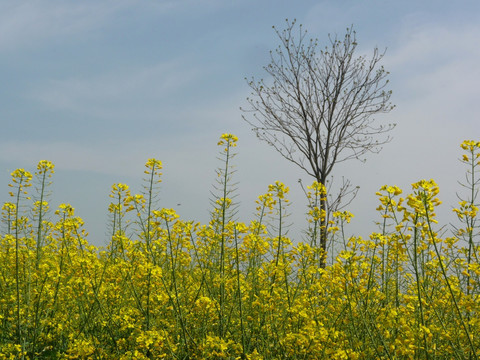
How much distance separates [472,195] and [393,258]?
166cm

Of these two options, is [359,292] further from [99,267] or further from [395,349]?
[99,267]

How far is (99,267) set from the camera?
5676 mm

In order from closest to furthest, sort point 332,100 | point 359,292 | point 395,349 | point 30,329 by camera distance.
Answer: point 395,349
point 359,292
point 30,329
point 332,100

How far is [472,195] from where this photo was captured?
461cm

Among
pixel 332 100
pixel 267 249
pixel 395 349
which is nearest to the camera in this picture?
pixel 395 349

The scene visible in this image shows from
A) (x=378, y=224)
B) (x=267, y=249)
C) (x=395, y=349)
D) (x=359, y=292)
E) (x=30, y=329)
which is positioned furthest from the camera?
(x=30, y=329)

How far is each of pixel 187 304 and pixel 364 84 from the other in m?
8.71

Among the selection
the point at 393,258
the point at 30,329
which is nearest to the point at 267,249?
the point at 393,258

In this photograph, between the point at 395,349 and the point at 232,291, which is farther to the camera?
the point at 232,291

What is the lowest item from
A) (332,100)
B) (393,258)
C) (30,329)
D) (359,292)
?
(30,329)

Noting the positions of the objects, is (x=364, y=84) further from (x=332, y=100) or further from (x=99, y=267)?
(x=99, y=267)

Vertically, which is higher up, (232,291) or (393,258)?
(393,258)

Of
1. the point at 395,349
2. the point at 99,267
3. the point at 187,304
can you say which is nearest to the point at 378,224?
the point at 395,349

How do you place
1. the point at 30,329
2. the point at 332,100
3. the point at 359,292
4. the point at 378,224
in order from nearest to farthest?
the point at 359,292
the point at 378,224
the point at 30,329
the point at 332,100
